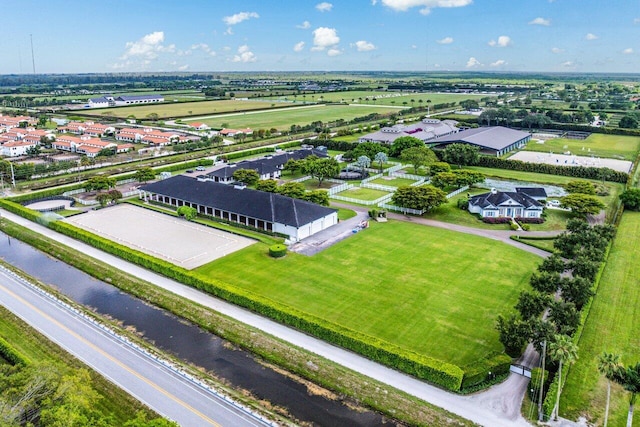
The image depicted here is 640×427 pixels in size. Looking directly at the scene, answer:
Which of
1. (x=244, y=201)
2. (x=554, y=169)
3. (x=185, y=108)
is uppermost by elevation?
(x=185, y=108)

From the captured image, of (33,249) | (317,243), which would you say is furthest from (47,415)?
(33,249)

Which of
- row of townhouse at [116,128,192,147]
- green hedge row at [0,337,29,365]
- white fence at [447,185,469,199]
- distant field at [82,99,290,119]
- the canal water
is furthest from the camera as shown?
distant field at [82,99,290,119]

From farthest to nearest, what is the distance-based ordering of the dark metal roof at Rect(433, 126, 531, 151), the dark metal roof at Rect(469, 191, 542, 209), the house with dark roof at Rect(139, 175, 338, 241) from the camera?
the dark metal roof at Rect(433, 126, 531, 151) < the dark metal roof at Rect(469, 191, 542, 209) < the house with dark roof at Rect(139, 175, 338, 241)

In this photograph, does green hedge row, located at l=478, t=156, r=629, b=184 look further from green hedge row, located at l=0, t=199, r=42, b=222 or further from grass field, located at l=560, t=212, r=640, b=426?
green hedge row, located at l=0, t=199, r=42, b=222

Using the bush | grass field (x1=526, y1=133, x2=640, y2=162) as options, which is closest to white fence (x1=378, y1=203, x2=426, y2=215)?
the bush

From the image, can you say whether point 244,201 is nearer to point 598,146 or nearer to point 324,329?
point 324,329

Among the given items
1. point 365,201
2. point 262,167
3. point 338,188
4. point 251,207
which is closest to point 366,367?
point 251,207

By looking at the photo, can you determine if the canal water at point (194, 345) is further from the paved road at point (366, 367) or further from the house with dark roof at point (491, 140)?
the house with dark roof at point (491, 140)
